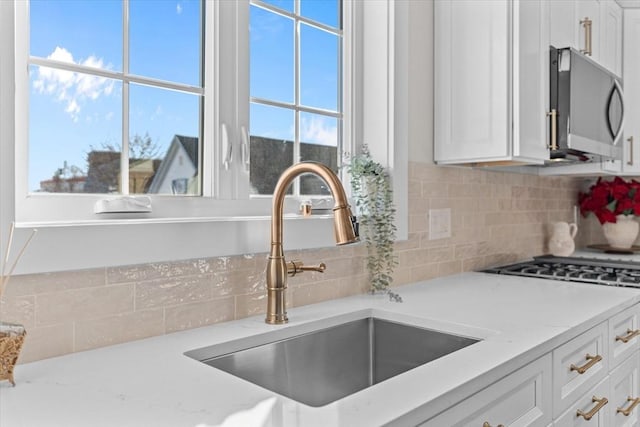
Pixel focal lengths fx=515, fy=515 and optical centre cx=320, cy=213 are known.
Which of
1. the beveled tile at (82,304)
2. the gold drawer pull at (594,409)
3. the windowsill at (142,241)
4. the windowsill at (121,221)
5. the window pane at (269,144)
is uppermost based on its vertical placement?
the window pane at (269,144)

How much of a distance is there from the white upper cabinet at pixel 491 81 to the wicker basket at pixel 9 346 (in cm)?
156

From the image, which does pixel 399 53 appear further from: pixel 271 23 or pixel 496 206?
pixel 496 206

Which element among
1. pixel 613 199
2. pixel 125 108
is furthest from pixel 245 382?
pixel 613 199

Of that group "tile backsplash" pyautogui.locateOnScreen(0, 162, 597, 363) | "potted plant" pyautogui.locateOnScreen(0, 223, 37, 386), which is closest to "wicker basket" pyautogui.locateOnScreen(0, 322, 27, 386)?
"potted plant" pyautogui.locateOnScreen(0, 223, 37, 386)

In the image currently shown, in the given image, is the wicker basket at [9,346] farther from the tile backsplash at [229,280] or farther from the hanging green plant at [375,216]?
the hanging green plant at [375,216]

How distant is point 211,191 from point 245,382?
0.70 metres

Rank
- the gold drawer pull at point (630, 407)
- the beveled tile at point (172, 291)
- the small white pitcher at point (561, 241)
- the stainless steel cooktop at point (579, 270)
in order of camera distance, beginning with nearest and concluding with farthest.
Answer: the beveled tile at point (172, 291) < the gold drawer pull at point (630, 407) < the stainless steel cooktop at point (579, 270) < the small white pitcher at point (561, 241)

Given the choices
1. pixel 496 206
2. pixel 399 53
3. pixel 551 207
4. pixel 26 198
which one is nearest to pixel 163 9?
pixel 26 198

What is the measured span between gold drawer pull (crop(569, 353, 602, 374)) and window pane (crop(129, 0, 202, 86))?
1.28 metres

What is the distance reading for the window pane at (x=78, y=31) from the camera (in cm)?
121

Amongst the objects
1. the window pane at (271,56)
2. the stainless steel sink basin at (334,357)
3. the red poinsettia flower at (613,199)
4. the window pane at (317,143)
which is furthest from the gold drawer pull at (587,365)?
the red poinsettia flower at (613,199)

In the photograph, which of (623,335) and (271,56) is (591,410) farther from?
(271,56)

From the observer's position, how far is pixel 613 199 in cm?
312

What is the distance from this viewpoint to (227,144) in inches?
59.0
